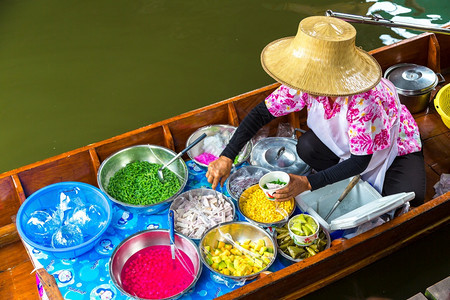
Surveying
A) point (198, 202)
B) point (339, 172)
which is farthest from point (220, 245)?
point (339, 172)

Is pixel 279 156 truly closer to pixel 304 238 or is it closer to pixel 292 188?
pixel 292 188

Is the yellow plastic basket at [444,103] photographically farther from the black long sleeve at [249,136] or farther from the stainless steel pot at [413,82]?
the black long sleeve at [249,136]

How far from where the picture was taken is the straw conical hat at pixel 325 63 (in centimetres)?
229

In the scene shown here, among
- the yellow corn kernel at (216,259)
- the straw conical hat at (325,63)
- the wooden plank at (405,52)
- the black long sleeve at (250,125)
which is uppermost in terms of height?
the straw conical hat at (325,63)

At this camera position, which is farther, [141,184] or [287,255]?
[141,184]

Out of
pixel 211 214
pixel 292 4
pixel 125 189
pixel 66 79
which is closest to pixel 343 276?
pixel 211 214

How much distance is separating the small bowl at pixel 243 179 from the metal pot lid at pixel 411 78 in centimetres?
133

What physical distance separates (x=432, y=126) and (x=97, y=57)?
10.4ft

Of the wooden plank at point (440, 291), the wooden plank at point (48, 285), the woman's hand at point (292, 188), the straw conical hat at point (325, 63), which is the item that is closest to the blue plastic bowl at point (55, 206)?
the wooden plank at point (48, 285)

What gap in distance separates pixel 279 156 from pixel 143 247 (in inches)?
43.0

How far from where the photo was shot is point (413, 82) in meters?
3.67

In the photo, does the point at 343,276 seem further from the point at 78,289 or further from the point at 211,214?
the point at 78,289

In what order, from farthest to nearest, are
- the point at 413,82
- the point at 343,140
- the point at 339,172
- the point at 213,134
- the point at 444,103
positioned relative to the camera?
1. the point at 413,82
2. the point at 444,103
3. the point at 213,134
4. the point at 343,140
5. the point at 339,172

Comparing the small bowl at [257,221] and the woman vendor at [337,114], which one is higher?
the woman vendor at [337,114]
